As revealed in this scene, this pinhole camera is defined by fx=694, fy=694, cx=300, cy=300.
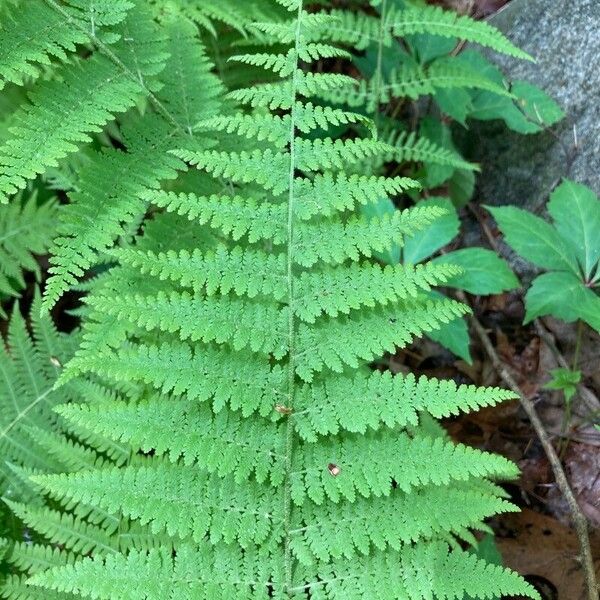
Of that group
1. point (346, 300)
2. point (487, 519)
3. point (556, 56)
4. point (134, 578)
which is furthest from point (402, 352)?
point (134, 578)

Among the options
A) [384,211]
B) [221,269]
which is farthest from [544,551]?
[221,269]

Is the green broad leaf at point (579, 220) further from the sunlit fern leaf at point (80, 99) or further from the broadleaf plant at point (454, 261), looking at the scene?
the sunlit fern leaf at point (80, 99)

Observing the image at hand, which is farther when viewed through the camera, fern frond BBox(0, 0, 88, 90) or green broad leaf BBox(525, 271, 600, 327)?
green broad leaf BBox(525, 271, 600, 327)

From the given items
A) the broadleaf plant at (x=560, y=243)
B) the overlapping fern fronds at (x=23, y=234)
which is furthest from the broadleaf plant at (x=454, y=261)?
the overlapping fern fronds at (x=23, y=234)

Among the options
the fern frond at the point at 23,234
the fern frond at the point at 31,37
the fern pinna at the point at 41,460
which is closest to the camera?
the fern frond at the point at 31,37

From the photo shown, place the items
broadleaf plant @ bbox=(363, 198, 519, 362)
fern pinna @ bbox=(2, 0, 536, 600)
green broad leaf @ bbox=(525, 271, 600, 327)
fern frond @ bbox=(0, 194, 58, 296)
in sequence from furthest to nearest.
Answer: fern frond @ bbox=(0, 194, 58, 296) < broadleaf plant @ bbox=(363, 198, 519, 362) < green broad leaf @ bbox=(525, 271, 600, 327) < fern pinna @ bbox=(2, 0, 536, 600)

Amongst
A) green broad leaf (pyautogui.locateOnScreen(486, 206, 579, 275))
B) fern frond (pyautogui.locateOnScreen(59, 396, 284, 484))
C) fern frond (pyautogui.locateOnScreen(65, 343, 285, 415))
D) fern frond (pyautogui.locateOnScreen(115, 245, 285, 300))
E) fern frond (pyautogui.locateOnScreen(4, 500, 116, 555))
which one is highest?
green broad leaf (pyautogui.locateOnScreen(486, 206, 579, 275))

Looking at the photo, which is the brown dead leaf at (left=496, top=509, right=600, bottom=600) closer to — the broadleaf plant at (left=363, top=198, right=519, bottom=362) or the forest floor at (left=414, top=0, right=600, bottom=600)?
the forest floor at (left=414, top=0, right=600, bottom=600)

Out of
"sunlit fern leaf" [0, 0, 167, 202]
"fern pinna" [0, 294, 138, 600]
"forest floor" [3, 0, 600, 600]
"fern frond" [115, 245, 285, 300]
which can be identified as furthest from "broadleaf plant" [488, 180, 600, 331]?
"fern pinna" [0, 294, 138, 600]
